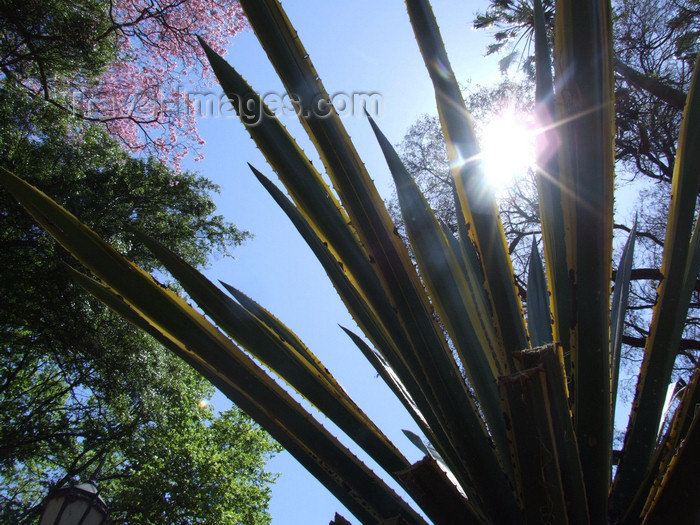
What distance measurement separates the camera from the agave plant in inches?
24.3

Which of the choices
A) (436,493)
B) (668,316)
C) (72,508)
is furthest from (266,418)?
(72,508)

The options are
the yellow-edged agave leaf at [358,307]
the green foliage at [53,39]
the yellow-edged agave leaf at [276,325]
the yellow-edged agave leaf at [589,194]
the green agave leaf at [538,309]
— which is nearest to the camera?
the yellow-edged agave leaf at [589,194]

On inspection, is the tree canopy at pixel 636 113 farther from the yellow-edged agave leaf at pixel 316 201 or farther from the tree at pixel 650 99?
the yellow-edged agave leaf at pixel 316 201

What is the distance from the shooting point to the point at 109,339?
23.9 ft

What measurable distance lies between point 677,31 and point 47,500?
1057 centimetres

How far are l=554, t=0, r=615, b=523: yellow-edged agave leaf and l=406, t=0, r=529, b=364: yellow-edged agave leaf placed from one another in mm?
106

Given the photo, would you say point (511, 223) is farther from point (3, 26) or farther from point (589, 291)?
point (3, 26)

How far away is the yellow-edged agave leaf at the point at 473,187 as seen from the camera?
28.7 inches

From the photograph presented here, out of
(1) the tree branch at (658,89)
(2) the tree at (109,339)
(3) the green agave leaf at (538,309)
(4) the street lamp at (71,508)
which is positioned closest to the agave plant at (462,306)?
(3) the green agave leaf at (538,309)

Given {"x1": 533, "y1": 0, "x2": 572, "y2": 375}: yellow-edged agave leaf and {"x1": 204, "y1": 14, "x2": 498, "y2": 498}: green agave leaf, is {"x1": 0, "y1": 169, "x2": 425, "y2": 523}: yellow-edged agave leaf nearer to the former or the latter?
{"x1": 204, "y1": 14, "x2": 498, "y2": 498}: green agave leaf

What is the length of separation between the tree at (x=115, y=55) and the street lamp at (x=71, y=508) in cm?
623

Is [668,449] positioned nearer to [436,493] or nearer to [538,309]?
Result: [436,493]

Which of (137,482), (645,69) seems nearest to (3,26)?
(137,482)

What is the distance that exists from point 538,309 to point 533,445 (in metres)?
1.00
